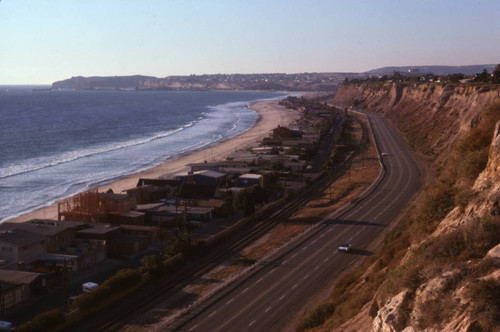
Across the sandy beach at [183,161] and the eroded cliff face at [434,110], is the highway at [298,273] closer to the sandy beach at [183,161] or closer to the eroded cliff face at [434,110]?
the eroded cliff face at [434,110]

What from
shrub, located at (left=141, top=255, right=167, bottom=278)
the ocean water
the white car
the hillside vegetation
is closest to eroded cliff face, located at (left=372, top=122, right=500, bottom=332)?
the hillside vegetation

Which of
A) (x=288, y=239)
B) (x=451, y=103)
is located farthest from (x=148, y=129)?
(x=288, y=239)

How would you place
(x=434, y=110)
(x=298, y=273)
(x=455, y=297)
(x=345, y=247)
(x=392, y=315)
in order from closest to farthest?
(x=455, y=297) < (x=392, y=315) < (x=298, y=273) < (x=345, y=247) < (x=434, y=110)

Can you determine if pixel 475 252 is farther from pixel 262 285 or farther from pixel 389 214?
pixel 389 214

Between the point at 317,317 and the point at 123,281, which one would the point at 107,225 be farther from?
the point at 317,317

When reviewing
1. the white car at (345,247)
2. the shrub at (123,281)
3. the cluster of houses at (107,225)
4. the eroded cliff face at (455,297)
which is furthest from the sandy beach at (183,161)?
the eroded cliff face at (455,297)

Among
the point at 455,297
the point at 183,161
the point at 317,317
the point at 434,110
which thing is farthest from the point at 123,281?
the point at 434,110
